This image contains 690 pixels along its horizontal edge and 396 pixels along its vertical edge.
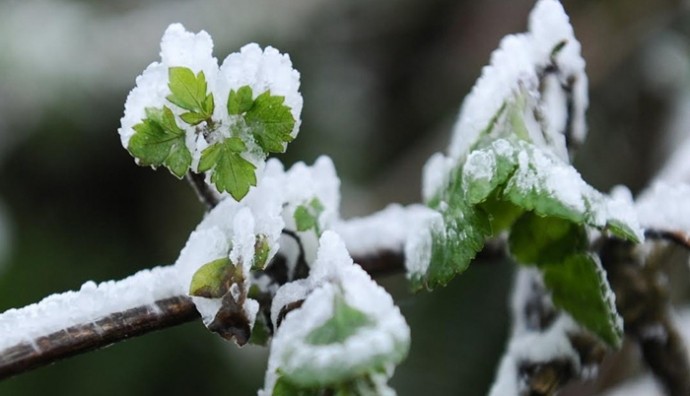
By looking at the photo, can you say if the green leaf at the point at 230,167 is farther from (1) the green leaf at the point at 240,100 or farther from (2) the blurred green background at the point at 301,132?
(2) the blurred green background at the point at 301,132

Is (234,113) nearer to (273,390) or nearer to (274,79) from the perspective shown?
(274,79)

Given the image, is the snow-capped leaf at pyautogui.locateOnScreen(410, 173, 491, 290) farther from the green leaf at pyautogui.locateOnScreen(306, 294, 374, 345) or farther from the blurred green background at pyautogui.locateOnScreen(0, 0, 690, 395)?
the blurred green background at pyautogui.locateOnScreen(0, 0, 690, 395)

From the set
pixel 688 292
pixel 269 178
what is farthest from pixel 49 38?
pixel 269 178

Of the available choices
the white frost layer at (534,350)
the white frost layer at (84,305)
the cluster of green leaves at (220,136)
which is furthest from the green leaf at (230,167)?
the white frost layer at (534,350)

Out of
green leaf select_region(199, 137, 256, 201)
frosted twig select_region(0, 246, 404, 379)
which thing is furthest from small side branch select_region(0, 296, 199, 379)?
green leaf select_region(199, 137, 256, 201)

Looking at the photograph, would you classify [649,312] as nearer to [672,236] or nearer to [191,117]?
[672,236]
